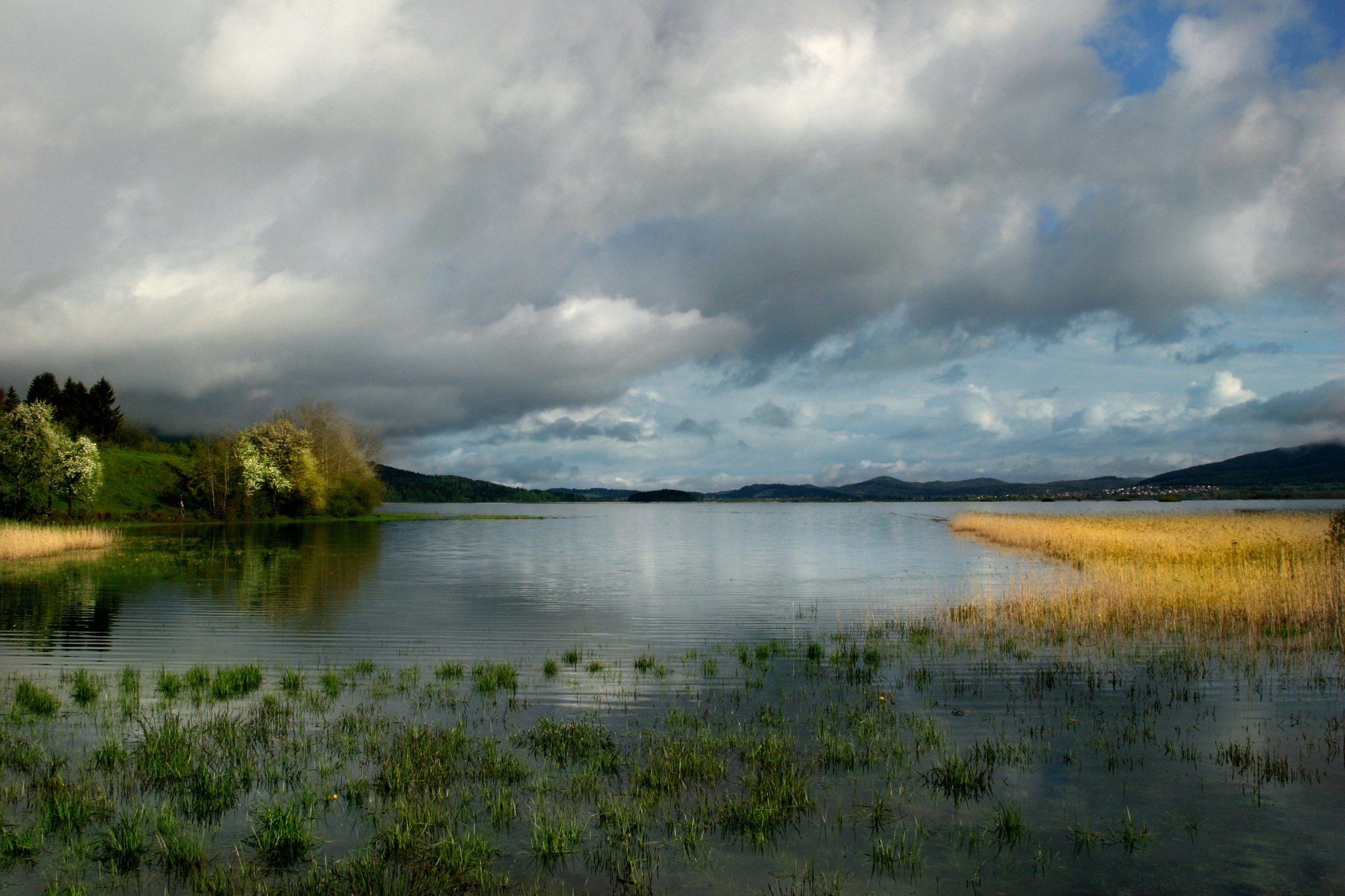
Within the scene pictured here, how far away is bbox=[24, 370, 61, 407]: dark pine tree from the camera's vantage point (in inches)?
5807

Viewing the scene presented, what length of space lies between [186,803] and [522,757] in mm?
4691

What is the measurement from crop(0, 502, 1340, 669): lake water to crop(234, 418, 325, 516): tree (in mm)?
39347

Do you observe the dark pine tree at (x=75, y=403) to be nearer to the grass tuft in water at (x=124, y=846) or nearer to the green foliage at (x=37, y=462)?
the green foliage at (x=37, y=462)

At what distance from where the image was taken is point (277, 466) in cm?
11800

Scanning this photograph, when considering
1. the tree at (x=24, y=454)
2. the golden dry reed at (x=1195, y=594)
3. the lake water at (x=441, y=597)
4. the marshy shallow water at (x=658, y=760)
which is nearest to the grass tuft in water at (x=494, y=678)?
the marshy shallow water at (x=658, y=760)

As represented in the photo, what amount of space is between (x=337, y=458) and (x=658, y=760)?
131010mm

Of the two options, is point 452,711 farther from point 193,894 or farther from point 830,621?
point 830,621

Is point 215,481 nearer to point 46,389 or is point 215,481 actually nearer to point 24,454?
point 24,454

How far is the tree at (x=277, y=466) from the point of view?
11500cm

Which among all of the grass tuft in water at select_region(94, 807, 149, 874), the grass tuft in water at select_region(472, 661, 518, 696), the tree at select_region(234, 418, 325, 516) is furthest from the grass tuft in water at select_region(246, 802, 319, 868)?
the tree at select_region(234, 418, 325, 516)

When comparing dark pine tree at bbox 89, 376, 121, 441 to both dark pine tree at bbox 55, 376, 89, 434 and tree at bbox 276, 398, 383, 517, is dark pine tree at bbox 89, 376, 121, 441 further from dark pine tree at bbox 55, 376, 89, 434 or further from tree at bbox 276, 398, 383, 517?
tree at bbox 276, 398, 383, 517

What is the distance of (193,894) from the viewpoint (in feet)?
28.4

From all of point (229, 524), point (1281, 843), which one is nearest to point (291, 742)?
point (1281, 843)

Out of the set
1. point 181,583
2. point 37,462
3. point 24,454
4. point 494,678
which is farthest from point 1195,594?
point 24,454
